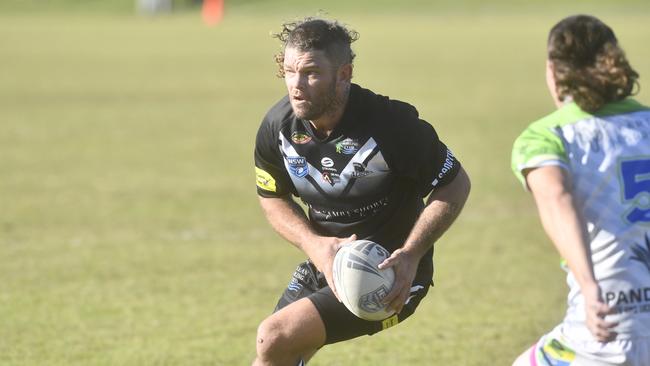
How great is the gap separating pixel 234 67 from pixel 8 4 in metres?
40.3

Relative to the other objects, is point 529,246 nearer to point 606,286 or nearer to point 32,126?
point 606,286

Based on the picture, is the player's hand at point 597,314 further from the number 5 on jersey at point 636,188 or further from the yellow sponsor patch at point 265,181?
the yellow sponsor patch at point 265,181

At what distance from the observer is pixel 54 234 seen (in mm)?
12352

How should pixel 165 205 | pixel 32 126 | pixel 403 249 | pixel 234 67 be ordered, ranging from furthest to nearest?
pixel 234 67
pixel 32 126
pixel 165 205
pixel 403 249

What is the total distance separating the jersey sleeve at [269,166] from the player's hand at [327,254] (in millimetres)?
497

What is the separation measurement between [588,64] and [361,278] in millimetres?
1499

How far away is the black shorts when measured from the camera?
5590 millimetres

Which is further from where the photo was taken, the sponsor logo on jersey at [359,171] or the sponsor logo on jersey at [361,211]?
the sponsor logo on jersey at [361,211]

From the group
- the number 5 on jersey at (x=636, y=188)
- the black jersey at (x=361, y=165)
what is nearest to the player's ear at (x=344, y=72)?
the black jersey at (x=361, y=165)

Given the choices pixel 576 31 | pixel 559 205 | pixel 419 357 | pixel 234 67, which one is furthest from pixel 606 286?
pixel 234 67

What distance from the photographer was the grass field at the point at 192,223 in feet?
27.8

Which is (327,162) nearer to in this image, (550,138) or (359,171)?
(359,171)

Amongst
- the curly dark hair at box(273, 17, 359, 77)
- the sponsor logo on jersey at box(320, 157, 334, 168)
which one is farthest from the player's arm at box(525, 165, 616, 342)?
the sponsor logo on jersey at box(320, 157, 334, 168)

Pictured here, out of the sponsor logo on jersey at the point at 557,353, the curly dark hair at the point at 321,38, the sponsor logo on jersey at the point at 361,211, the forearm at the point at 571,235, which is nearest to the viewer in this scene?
the forearm at the point at 571,235
